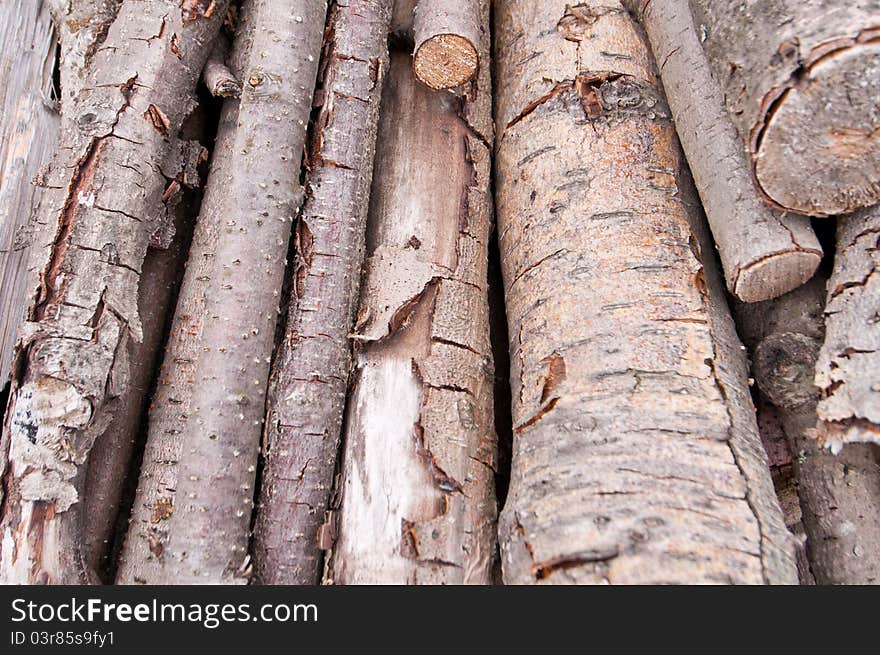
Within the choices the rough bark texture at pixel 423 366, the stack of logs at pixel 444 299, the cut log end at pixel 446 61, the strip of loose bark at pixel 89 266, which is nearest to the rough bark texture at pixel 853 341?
the stack of logs at pixel 444 299

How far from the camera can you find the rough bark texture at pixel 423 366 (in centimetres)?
166

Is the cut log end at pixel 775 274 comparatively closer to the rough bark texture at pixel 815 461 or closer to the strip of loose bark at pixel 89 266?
the rough bark texture at pixel 815 461

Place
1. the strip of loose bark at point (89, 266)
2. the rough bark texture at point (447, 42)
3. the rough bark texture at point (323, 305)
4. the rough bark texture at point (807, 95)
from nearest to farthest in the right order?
the rough bark texture at point (807, 95) < the strip of loose bark at point (89, 266) < the rough bark texture at point (323, 305) < the rough bark texture at point (447, 42)

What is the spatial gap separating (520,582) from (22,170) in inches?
80.1

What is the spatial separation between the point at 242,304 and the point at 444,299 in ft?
1.81

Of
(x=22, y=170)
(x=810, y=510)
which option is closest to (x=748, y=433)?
(x=810, y=510)

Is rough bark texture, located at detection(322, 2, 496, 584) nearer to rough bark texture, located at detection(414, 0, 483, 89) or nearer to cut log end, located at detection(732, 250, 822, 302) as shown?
rough bark texture, located at detection(414, 0, 483, 89)

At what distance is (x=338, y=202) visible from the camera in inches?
76.9

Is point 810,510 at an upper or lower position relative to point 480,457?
lower

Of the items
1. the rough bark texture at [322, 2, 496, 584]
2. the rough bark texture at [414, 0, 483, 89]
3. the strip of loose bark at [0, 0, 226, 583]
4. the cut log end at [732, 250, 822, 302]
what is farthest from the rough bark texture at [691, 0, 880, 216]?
the strip of loose bark at [0, 0, 226, 583]

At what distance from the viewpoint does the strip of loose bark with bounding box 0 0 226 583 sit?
1.60 m

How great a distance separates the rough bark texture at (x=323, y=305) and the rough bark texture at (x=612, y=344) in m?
0.47

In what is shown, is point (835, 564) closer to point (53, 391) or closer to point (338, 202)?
point (338, 202)

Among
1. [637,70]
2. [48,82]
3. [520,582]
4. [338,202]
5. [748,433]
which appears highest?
[48,82]
